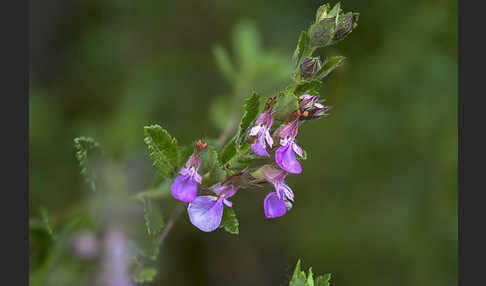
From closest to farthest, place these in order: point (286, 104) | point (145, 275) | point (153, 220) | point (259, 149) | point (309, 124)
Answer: point (259, 149)
point (286, 104)
point (153, 220)
point (145, 275)
point (309, 124)

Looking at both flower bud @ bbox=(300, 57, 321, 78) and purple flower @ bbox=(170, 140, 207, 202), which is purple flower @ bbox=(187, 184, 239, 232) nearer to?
purple flower @ bbox=(170, 140, 207, 202)

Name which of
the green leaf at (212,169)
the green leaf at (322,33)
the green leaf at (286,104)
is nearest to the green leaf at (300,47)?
the green leaf at (322,33)

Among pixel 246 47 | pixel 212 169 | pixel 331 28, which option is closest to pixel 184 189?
pixel 212 169

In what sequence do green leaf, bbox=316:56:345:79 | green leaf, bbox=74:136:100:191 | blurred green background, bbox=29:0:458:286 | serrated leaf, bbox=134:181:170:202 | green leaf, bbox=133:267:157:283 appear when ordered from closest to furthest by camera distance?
green leaf, bbox=316:56:345:79
green leaf, bbox=74:136:100:191
green leaf, bbox=133:267:157:283
serrated leaf, bbox=134:181:170:202
blurred green background, bbox=29:0:458:286

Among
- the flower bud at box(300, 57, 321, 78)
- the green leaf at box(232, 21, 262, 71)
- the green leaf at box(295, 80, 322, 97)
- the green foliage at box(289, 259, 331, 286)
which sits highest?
the green leaf at box(232, 21, 262, 71)

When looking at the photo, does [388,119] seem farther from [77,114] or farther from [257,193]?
[77,114]

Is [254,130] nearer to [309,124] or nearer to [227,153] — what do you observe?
[227,153]

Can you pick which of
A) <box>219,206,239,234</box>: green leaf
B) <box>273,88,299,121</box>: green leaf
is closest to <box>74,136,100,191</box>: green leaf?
<box>219,206,239,234</box>: green leaf
